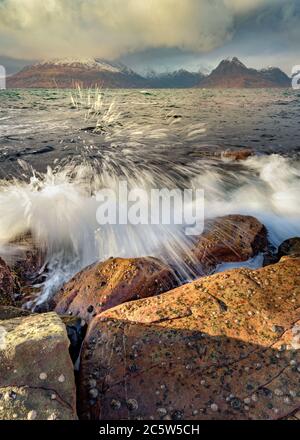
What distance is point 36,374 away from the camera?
8.82 ft

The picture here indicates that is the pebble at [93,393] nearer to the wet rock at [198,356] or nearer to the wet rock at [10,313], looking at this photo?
the wet rock at [198,356]

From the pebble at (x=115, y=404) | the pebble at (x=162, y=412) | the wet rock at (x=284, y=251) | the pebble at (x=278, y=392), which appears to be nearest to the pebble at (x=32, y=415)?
the pebble at (x=115, y=404)

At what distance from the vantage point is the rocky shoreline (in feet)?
8.95

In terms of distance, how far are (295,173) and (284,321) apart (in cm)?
1291

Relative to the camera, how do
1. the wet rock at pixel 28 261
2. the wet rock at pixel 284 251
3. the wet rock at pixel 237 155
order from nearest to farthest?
the wet rock at pixel 28 261
the wet rock at pixel 284 251
the wet rock at pixel 237 155

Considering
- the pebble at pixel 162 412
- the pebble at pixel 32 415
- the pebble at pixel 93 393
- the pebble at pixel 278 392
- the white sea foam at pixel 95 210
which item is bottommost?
the white sea foam at pixel 95 210

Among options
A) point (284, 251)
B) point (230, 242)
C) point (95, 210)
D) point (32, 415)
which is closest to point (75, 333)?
point (32, 415)

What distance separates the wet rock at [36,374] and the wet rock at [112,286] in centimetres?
180

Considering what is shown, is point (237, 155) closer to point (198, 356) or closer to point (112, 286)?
point (112, 286)

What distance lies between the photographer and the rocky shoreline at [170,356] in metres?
2.73

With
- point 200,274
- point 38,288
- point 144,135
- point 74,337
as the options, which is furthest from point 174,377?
point 144,135

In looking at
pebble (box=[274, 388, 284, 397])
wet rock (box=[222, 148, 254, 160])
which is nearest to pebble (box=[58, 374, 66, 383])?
pebble (box=[274, 388, 284, 397])

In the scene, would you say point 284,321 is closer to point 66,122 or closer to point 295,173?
point 295,173

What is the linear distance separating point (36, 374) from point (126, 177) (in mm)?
11985
